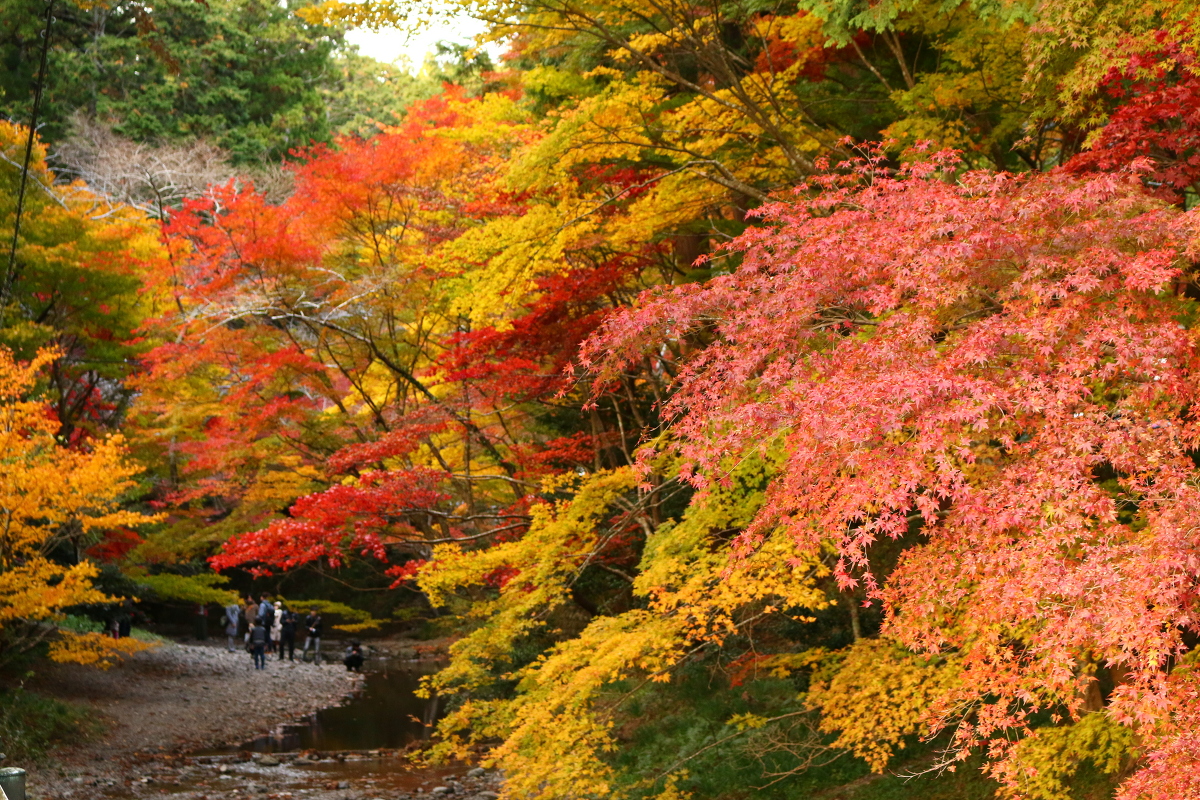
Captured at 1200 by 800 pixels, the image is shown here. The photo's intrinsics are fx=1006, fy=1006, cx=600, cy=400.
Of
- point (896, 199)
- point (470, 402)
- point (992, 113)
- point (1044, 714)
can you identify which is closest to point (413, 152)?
point (470, 402)

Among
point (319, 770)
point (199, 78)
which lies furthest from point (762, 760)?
point (199, 78)

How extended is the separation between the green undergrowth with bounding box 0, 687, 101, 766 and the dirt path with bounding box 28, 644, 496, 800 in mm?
229

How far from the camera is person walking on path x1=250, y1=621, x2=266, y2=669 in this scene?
19.7 metres

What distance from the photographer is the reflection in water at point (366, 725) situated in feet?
49.9

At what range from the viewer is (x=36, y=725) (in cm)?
1293

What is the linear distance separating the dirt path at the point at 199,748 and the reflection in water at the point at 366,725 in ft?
1.36

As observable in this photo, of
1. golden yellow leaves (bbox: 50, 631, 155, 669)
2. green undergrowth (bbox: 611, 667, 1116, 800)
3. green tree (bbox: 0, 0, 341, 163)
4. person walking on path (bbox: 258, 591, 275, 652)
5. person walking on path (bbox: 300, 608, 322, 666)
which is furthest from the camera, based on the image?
green tree (bbox: 0, 0, 341, 163)

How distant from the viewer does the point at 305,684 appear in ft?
64.8

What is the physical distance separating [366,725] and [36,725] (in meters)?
5.21

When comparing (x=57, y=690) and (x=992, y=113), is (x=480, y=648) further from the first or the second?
(x=57, y=690)

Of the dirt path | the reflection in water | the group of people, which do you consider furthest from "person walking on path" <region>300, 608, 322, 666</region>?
the dirt path

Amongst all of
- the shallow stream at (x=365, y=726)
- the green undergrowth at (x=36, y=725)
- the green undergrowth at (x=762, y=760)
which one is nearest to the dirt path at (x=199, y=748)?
the green undergrowth at (x=36, y=725)

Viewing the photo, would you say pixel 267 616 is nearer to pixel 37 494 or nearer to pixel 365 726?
pixel 365 726

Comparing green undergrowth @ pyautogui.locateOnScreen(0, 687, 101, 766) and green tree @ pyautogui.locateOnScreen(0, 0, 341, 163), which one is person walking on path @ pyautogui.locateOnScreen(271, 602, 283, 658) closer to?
green undergrowth @ pyautogui.locateOnScreen(0, 687, 101, 766)
